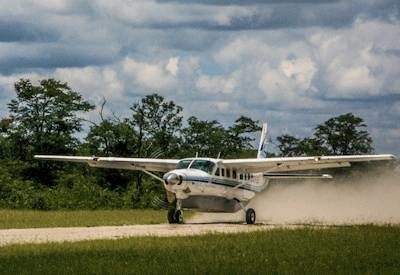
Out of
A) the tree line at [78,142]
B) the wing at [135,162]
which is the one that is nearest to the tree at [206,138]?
the tree line at [78,142]

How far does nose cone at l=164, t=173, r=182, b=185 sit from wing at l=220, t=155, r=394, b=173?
3.98 metres

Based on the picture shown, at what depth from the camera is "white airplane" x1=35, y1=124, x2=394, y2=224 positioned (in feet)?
119

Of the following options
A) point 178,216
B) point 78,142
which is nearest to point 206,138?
point 78,142

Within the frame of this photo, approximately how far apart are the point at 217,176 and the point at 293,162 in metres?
3.15

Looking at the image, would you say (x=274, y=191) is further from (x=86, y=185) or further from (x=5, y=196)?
(x=5, y=196)

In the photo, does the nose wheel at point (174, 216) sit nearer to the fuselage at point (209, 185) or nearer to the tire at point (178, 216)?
the tire at point (178, 216)

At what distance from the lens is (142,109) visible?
80.1 meters

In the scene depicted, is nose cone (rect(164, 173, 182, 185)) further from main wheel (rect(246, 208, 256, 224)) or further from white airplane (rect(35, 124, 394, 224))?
main wheel (rect(246, 208, 256, 224))

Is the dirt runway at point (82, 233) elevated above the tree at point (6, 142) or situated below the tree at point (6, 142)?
below

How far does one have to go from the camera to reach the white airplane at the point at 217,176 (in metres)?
36.2

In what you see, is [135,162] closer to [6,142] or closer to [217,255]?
[217,255]

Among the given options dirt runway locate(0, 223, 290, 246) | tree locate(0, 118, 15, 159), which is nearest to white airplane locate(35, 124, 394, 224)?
dirt runway locate(0, 223, 290, 246)

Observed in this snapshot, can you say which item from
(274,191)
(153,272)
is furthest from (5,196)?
(153,272)

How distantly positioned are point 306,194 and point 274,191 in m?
2.03
